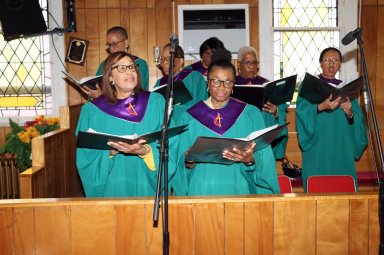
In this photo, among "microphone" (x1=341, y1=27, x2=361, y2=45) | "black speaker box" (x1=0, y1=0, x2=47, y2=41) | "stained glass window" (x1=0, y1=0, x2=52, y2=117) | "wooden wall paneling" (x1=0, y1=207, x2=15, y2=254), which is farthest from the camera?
"stained glass window" (x1=0, y1=0, x2=52, y2=117)

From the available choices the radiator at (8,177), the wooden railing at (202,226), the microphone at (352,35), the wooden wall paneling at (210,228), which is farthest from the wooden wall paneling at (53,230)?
the radiator at (8,177)

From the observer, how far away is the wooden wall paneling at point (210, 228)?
7.57 ft

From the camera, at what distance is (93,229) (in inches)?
90.0

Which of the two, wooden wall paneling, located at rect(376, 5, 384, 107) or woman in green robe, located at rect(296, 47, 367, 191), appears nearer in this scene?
woman in green robe, located at rect(296, 47, 367, 191)

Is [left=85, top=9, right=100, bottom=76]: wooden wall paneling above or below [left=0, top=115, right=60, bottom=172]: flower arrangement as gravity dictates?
above

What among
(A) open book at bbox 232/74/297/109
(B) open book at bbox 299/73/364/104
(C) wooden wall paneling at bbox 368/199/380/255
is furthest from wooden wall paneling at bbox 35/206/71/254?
(B) open book at bbox 299/73/364/104

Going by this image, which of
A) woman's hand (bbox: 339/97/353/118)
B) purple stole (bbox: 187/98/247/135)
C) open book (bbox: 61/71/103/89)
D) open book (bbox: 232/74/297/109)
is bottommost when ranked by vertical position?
purple stole (bbox: 187/98/247/135)

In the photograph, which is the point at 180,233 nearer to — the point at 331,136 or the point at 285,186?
the point at 285,186

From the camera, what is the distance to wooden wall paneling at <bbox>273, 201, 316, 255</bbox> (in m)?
2.32

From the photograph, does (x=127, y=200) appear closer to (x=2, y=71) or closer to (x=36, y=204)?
(x=36, y=204)

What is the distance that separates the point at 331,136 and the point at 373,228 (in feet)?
6.87

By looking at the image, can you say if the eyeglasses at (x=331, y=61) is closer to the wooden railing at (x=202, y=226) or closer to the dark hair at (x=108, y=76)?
the dark hair at (x=108, y=76)

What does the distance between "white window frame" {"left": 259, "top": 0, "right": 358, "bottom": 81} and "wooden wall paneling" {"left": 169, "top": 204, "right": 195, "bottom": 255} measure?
14.9 ft

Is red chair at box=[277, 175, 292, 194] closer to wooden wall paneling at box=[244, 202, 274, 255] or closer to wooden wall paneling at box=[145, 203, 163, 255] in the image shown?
wooden wall paneling at box=[244, 202, 274, 255]
